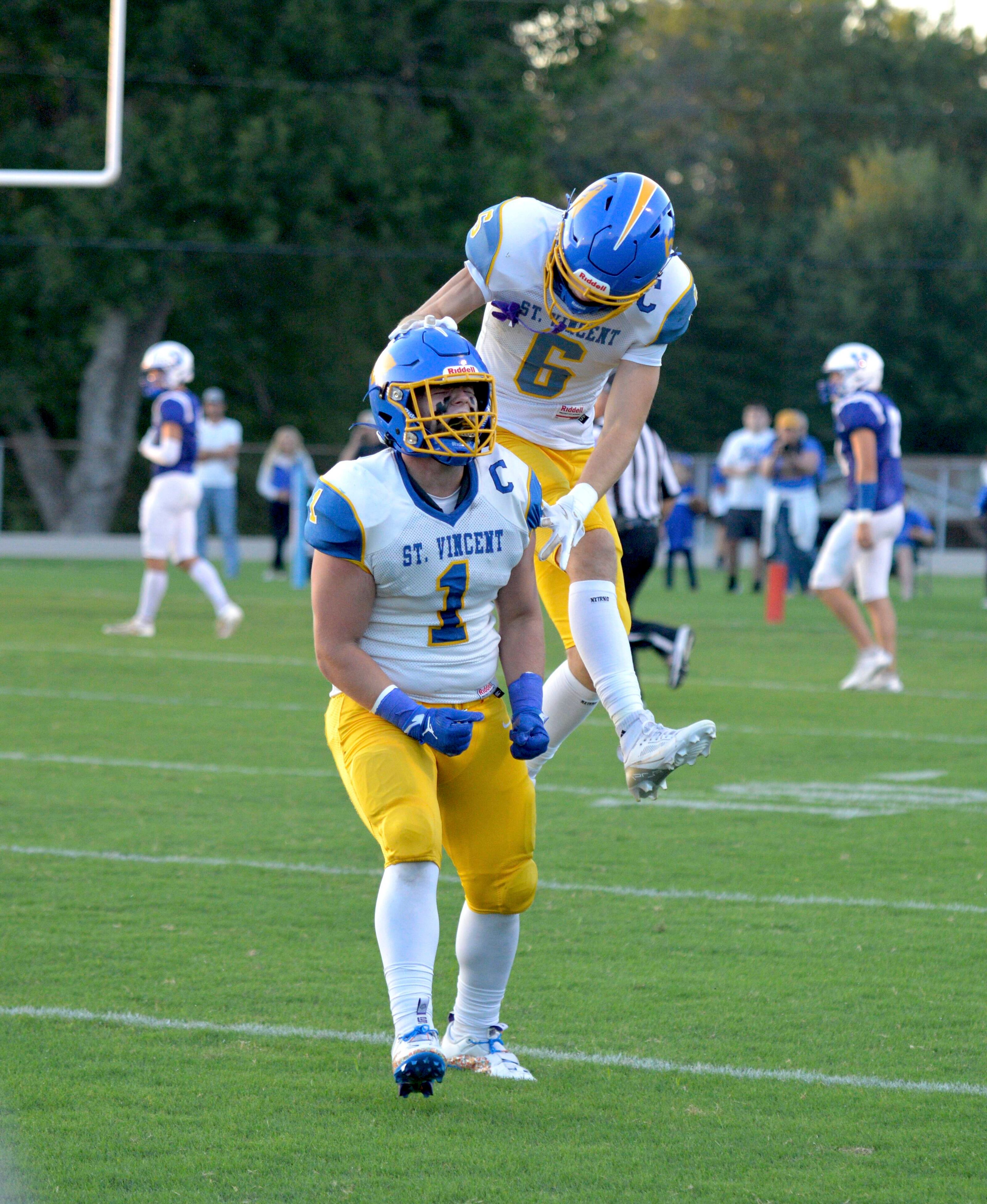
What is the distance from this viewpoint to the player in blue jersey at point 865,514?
35.0ft

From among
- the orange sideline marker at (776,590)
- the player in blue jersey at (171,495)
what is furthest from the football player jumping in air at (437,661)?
the orange sideline marker at (776,590)

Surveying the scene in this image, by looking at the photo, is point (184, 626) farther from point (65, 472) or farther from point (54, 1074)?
point (65, 472)

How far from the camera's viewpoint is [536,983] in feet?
15.5

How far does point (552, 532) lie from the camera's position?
203 inches

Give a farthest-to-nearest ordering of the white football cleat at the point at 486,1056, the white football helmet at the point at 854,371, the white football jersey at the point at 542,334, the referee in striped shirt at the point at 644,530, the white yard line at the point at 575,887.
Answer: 1. the white football helmet at the point at 854,371
2. the referee in striped shirt at the point at 644,530
3. the white yard line at the point at 575,887
4. the white football jersey at the point at 542,334
5. the white football cleat at the point at 486,1056

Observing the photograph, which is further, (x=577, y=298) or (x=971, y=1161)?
(x=577, y=298)

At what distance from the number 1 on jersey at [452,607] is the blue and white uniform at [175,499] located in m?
9.23

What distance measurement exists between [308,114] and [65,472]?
746cm

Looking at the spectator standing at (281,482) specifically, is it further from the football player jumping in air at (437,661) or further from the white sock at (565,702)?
the football player jumping in air at (437,661)

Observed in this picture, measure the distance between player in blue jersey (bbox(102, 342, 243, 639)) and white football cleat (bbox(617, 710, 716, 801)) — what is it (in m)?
8.29

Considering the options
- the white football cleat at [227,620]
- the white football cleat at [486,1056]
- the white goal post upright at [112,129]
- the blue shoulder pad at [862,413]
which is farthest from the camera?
the white goal post upright at [112,129]

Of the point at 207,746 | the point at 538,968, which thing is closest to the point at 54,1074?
the point at 538,968

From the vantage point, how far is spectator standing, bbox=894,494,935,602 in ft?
66.4

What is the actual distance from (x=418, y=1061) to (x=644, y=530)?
21.7 ft
